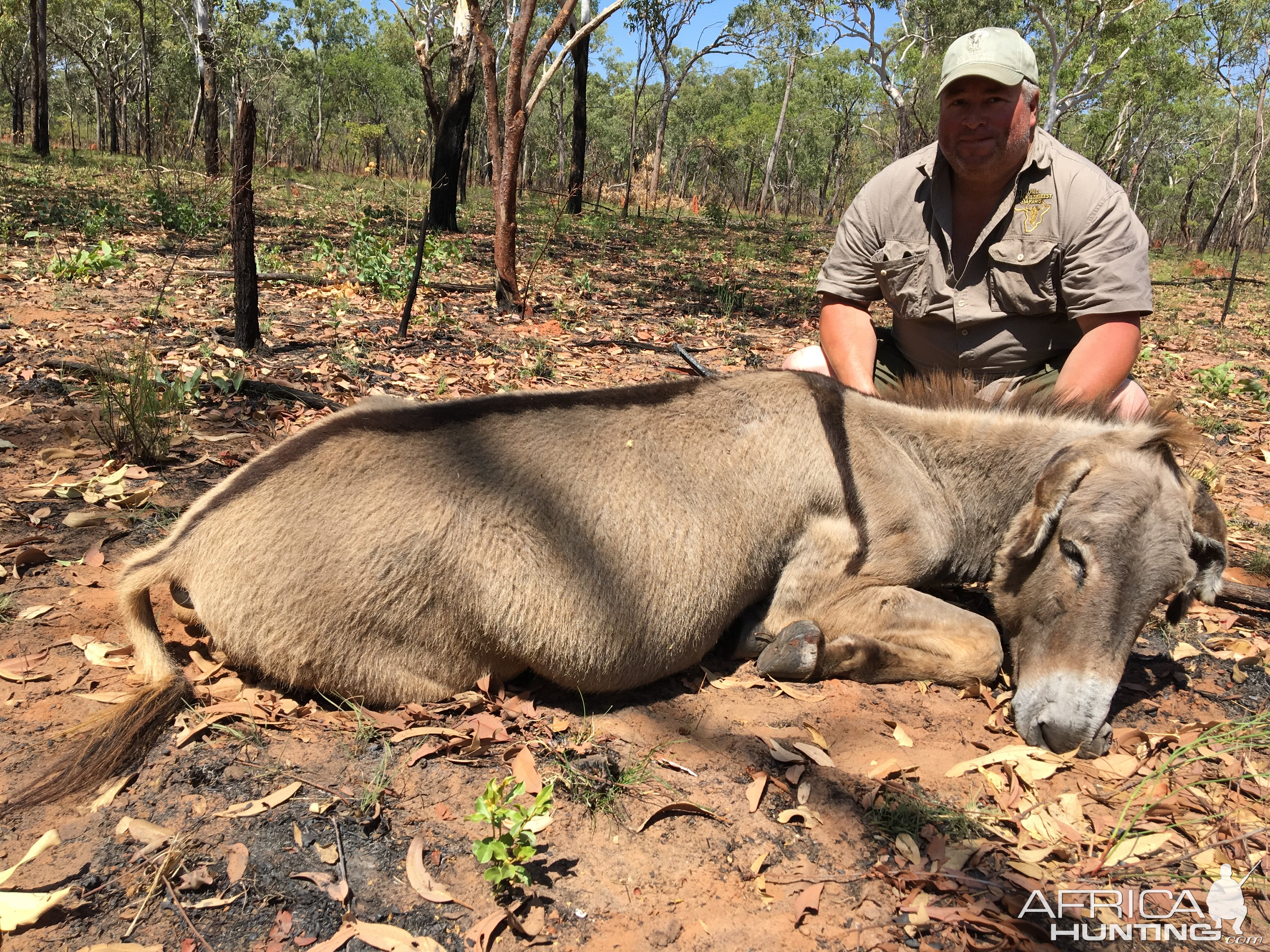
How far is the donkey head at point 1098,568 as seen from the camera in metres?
3.06

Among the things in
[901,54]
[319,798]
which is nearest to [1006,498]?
[319,798]

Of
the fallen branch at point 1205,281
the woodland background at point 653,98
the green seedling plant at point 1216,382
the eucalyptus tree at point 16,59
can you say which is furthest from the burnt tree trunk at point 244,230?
the eucalyptus tree at point 16,59

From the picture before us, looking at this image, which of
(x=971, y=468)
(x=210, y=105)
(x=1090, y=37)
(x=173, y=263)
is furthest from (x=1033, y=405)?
(x=1090, y=37)

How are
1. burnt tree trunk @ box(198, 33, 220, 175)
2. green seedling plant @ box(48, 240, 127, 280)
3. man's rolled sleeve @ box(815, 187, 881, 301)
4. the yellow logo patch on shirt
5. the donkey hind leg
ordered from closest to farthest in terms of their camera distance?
the donkey hind leg → the yellow logo patch on shirt → man's rolled sleeve @ box(815, 187, 881, 301) → green seedling plant @ box(48, 240, 127, 280) → burnt tree trunk @ box(198, 33, 220, 175)

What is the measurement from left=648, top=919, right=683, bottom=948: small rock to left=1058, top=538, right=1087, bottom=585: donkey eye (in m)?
2.05

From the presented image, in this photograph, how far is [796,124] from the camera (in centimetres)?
5638

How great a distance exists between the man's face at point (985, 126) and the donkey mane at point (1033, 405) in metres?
1.19

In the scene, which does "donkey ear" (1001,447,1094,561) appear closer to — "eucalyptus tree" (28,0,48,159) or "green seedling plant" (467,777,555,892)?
"green seedling plant" (467,777,555,892)

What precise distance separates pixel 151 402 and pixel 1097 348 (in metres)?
5.16

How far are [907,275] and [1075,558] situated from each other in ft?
6.98

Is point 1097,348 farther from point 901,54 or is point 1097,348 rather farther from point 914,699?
point 901,54

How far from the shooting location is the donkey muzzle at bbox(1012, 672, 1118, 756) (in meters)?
3.06

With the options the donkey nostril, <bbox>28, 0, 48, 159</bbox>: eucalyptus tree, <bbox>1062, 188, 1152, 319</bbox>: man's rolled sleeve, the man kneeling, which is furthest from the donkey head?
<bbox>28, 0, 48, 159</bbox>: eucalyptus tree

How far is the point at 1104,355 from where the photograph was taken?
4.05m
